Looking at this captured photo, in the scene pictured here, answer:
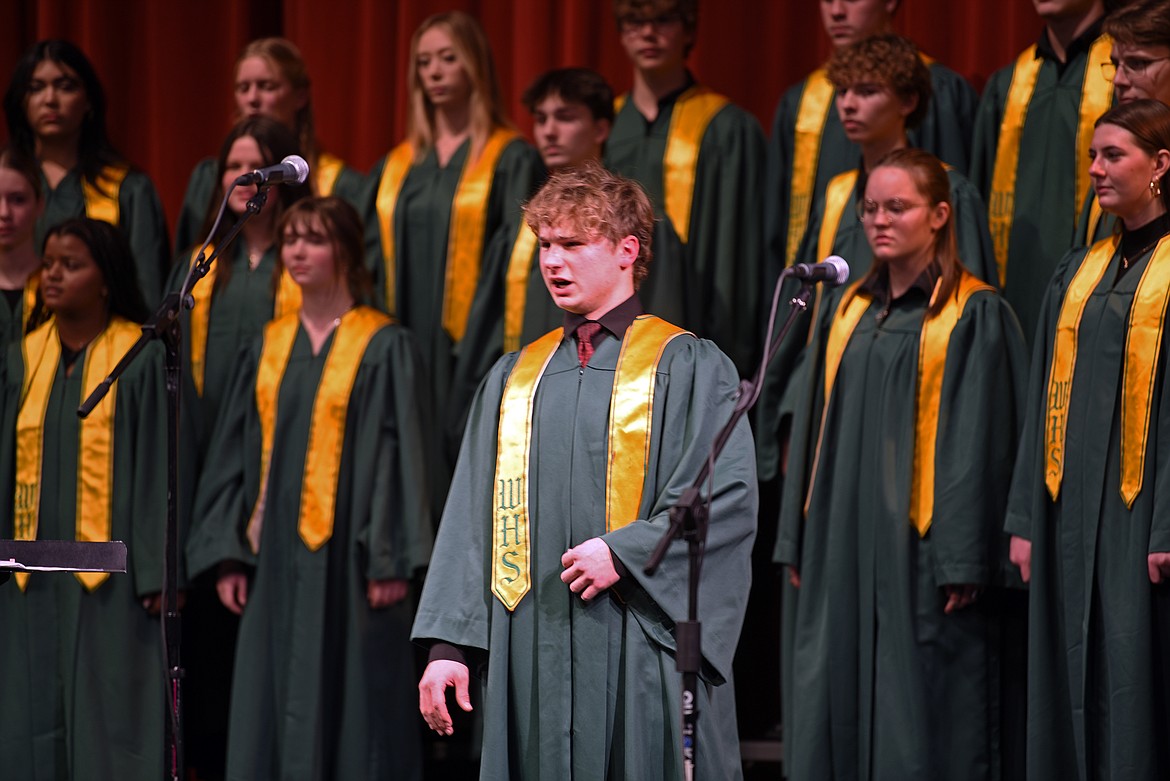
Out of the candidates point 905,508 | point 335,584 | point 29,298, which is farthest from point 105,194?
point 905,508

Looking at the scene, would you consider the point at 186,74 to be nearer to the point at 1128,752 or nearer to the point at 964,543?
the point at 964,543

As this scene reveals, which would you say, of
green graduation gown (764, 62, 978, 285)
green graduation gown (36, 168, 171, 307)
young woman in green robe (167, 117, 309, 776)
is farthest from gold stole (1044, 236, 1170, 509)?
green graduation gown (36, 168, 171, 307)

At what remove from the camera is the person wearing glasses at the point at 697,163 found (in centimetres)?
544


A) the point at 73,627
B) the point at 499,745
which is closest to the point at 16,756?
the point at 73,627

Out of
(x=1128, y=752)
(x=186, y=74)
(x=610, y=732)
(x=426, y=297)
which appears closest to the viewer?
(x=610, y=732)

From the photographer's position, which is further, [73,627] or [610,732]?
[73,627]

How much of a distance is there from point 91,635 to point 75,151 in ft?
6.69

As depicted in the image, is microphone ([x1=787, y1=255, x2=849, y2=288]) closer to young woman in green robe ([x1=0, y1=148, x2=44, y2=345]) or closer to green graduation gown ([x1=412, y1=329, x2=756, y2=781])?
green graduation gown ([x1=412, y1=329, x2=756, y2=781])

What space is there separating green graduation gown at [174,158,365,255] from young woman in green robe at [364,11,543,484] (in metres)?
0.15

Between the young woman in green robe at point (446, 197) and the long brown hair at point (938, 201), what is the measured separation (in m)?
1.47

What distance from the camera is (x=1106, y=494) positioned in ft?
13.1

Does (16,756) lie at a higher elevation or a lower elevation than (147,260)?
lower

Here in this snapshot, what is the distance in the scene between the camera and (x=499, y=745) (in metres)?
Answer: 3.12

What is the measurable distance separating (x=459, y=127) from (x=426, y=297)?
65cm
